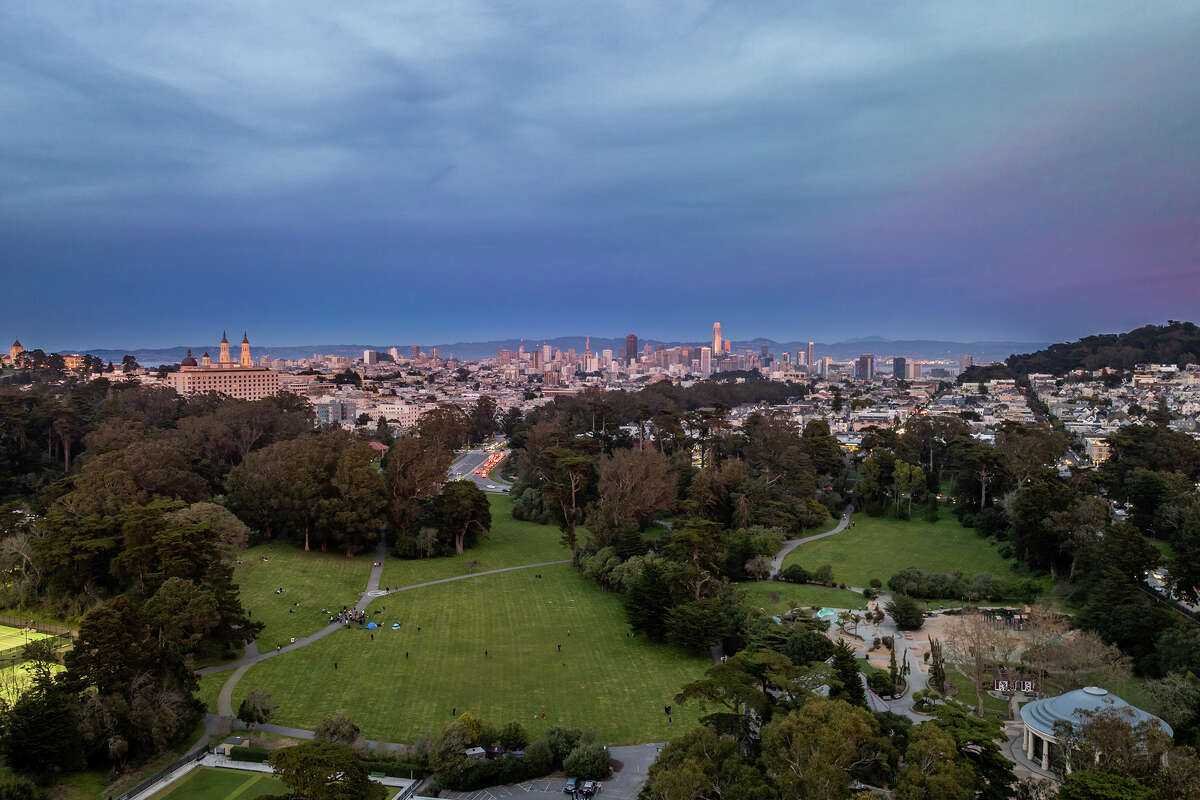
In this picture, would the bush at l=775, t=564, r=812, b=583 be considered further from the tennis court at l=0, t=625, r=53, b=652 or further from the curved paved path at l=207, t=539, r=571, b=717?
the tennis court at l=0, t=625, r=53, b=652

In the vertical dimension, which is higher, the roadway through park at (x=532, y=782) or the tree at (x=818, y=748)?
the tree at (x=818, y=748)

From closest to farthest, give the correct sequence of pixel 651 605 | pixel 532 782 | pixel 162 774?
pixel 162 774 < pixel 532 782 < pixel 651 605

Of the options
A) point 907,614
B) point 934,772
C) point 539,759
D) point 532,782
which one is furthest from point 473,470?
point 934,772

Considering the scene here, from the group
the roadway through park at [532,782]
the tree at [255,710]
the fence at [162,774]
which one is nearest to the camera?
the fence at [162,774]

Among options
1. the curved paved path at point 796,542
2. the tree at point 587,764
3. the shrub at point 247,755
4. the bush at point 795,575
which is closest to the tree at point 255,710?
the shrub at point 247,755

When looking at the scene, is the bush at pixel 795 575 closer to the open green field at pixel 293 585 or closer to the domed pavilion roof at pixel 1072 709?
the domed pavilion roof at pixel 1072 709

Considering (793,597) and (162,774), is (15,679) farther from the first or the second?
(793,597)

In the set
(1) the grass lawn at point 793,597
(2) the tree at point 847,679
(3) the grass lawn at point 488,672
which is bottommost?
(3) the grass lawn at point 488,672
